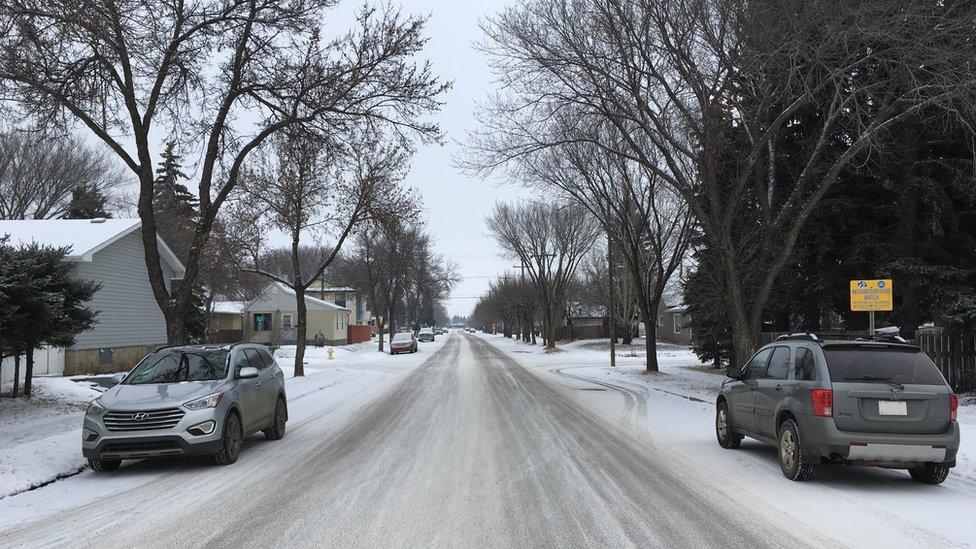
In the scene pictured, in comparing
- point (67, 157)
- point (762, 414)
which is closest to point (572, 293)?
point (67, 157)

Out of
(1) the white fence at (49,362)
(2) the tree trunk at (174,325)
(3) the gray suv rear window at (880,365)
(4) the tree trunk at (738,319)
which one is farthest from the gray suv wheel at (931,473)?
(1) the white fence at (49,362)

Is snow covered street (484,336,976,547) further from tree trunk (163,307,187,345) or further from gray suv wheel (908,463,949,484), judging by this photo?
tree trunk (163,307,187,345)

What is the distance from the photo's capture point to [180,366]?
970 centimetres

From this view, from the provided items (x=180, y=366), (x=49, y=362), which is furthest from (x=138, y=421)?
(x=49, y=362)

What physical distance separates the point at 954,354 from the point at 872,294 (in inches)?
171

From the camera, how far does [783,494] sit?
708 cm

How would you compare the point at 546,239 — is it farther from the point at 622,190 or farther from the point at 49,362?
the point at 49,362

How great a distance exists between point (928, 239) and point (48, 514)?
17.6 m

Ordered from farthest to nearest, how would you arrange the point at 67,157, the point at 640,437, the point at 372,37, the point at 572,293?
the point at 572,293, the point at 67,157, the point at 372,37, the point at 640,437

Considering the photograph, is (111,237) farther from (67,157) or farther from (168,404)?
(67,157)

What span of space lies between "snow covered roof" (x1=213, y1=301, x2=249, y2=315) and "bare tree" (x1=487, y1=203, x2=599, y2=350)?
2172cm

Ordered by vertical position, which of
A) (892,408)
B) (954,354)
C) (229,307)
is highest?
(229,307)

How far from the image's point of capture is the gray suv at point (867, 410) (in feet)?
23.3

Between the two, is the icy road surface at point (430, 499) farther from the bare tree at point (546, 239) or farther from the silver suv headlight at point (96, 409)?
the bare tree at point (546, 239)
